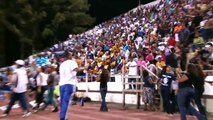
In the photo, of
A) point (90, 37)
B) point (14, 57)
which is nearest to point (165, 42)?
point (90, 37)

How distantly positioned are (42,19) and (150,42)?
24108 millimetres

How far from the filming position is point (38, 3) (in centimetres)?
4491

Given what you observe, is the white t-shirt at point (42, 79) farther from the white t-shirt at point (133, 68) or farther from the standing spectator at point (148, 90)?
the standing spectator at point (148, 90)

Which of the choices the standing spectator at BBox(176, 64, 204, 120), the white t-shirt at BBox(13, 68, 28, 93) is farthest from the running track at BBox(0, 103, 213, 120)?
the standing spectator at BBox(176, 64, 204, 120)

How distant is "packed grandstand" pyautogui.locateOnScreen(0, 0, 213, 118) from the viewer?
614 inches

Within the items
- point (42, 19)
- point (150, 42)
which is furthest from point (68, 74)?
point (42, 19)

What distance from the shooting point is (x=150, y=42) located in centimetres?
2183

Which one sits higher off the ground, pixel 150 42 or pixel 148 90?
pixel 150 42

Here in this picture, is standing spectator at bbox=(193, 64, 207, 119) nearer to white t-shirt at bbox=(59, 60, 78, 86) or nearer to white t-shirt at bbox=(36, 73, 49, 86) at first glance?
white t-shirt at bbox=(59, 60, 78, 86)

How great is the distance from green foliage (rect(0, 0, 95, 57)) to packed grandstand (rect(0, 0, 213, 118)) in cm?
693

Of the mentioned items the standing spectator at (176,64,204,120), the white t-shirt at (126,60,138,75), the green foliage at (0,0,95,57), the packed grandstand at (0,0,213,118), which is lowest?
the standing spectator at (176,64,204,120)

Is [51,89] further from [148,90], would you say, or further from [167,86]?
[167,86]

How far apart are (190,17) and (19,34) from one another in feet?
87.8

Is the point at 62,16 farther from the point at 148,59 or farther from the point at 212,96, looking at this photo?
the point at 212,96
